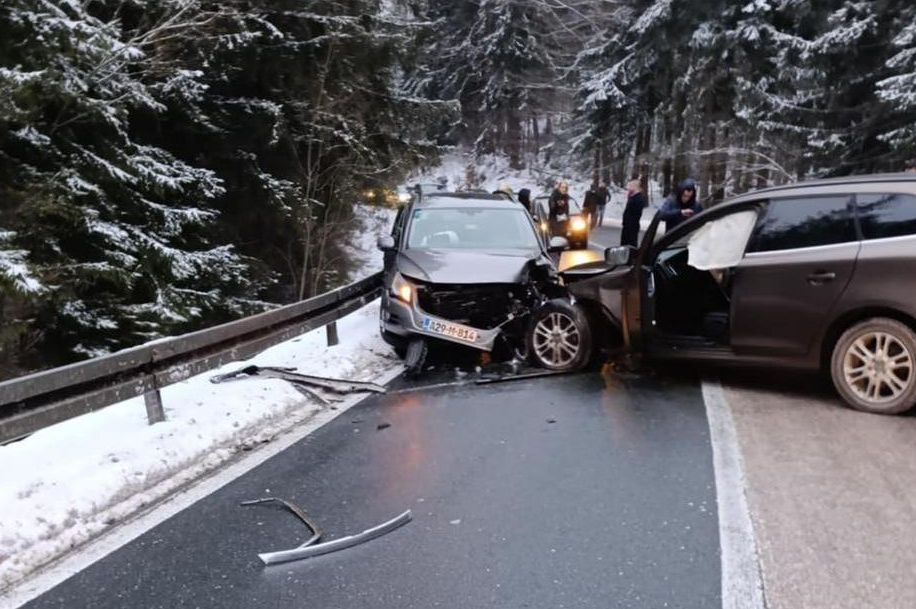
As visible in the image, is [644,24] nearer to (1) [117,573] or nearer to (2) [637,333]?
(2) [637,333]

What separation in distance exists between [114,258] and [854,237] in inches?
327

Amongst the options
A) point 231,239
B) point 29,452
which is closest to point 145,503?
point 29,452

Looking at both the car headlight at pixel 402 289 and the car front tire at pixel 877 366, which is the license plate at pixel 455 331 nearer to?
the car headlight at pixel 402 289

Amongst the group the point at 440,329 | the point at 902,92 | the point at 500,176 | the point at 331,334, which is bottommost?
the point at 331,334

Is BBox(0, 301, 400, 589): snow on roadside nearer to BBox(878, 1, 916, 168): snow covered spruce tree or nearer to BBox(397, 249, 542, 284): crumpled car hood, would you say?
BBox(397, 249, 542, 284): crumpled car hood

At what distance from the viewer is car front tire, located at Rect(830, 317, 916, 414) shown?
207 inches

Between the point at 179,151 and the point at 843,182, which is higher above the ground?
the point at 179,151

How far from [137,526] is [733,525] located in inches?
131

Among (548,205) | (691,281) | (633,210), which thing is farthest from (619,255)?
(548,205)

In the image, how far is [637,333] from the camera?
22.2 ft

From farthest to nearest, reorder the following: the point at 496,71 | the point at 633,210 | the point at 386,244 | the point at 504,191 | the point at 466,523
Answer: the point at 496,71
the point at 504,191
the point at 633,210
the point at 386,244
the point at 466,523

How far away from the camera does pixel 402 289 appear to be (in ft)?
25.6

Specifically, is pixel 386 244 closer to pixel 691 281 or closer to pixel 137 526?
pixel 691 281

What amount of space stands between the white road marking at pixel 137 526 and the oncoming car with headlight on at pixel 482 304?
2025 mm
